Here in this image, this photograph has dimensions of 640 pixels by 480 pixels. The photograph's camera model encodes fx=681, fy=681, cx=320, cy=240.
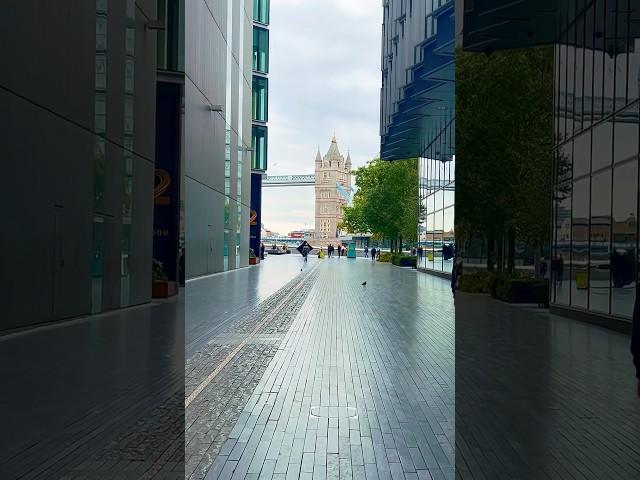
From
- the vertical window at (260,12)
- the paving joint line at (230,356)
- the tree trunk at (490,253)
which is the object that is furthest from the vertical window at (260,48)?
the paving joint line at (230,356)

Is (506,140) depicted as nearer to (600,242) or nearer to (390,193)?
(600,242)

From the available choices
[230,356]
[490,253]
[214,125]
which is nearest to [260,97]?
[214,125]

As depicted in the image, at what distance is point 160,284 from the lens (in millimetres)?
20641

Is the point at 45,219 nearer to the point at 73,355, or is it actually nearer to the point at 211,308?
the point at 73,355

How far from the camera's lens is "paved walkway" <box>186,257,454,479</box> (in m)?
5.24

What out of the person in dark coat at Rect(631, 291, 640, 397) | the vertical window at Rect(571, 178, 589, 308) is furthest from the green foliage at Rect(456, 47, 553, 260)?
the person in dark coat at Rect(631, 291, 640, 397)

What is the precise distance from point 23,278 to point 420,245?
130 feet

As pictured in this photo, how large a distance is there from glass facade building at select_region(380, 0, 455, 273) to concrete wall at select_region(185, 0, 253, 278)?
28.7 feet

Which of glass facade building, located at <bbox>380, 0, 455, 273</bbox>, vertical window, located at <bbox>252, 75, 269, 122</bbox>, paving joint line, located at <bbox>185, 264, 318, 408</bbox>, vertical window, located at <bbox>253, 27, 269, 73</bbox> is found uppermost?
vertical window, located at <bbox>253, 27, 269, 73</bbox>

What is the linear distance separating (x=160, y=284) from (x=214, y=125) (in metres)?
14.5

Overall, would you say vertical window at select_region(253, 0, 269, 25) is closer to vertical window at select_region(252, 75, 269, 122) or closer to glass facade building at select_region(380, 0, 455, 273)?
vertical window at select_region(252, 75, 269, 122)

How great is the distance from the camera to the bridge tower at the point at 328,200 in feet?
490

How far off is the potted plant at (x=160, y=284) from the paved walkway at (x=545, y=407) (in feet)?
34.2

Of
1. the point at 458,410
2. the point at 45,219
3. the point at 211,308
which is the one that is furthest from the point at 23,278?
the point at 458,410
